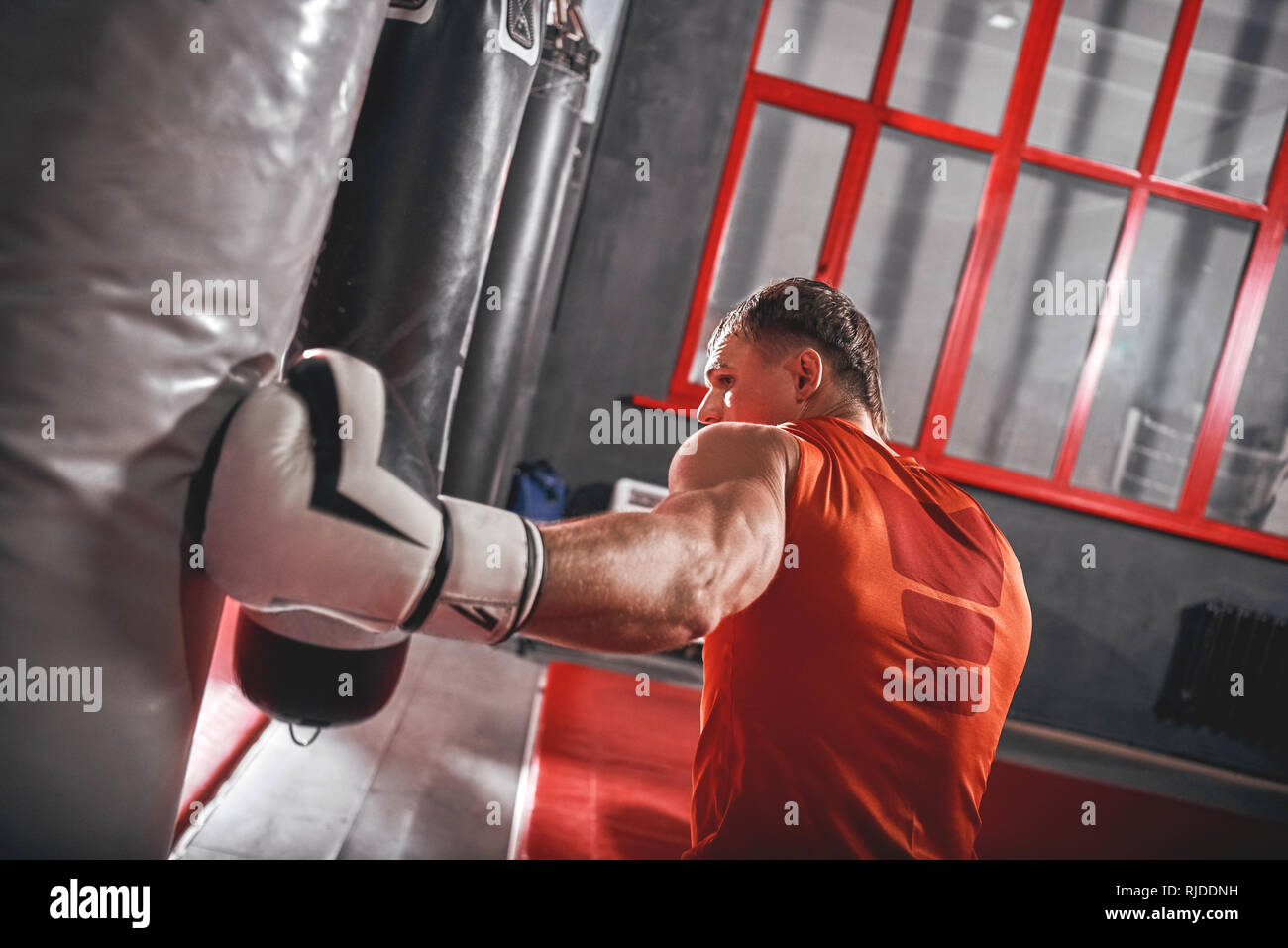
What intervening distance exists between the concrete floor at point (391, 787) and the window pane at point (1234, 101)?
4.77m

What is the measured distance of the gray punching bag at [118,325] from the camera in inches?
21.1

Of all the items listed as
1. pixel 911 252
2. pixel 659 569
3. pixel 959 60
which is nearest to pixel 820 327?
pixel 659 569

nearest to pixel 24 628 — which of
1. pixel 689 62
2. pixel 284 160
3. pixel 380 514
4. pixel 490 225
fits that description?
pixel 380 514

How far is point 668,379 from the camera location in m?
4.15

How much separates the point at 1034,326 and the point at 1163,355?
0.73m

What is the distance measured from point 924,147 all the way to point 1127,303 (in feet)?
4.65

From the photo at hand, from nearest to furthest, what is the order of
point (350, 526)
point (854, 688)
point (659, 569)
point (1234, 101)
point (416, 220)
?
1. point (350, 526)
2. point (659, 569)
3. point (854, 688)
4. point (416, 220)
5. point (1234, 101)
